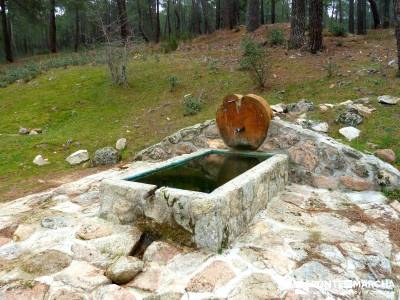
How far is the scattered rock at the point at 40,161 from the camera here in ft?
19.9

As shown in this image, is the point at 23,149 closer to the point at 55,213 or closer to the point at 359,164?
the point at 55,213

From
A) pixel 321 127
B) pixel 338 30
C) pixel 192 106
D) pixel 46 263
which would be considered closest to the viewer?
pixel 46 263

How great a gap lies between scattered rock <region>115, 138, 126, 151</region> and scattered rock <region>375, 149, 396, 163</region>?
4.04 m

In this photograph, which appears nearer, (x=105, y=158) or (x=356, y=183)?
(x=356, y=183)

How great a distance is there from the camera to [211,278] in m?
2.50

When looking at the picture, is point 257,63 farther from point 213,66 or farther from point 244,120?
point 244,120

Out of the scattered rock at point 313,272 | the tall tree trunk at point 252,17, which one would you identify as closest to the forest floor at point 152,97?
the tall tree trunk at point 252,17

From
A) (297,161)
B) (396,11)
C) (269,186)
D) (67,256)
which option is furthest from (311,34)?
(67,256)

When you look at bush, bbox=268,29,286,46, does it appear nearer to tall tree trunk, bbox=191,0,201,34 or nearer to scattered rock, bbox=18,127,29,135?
scattered rock, bbox=18,127,29,135

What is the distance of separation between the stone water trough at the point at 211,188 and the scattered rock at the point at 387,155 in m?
1.25

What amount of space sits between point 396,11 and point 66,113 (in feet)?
23.9

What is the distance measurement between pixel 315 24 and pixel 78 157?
6858 millimetres

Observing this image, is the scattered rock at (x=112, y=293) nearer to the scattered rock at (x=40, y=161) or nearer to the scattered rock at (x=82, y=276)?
the scattered rock at (x=82, y=276)

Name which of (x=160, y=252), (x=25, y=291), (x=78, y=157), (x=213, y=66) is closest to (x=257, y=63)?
(x=213, y=66)
